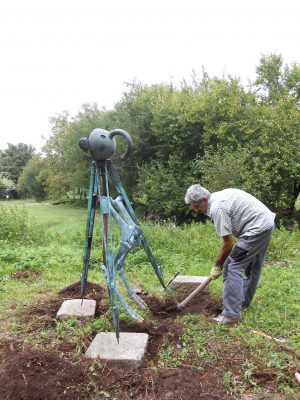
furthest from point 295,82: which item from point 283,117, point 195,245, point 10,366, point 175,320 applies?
point 10,366

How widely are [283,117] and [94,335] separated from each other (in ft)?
37.6

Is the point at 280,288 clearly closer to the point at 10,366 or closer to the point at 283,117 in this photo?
the point at 10,366

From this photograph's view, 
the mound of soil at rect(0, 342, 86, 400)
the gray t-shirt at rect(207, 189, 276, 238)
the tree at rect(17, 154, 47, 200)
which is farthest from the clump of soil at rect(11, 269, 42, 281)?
the tree at rect(17, 154, 47, 200)

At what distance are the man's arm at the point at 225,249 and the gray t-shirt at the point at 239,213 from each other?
7cm

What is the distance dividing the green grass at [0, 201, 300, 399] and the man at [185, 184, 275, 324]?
295 millimetres

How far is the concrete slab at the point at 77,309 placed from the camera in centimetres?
433

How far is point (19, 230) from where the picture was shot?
937cm

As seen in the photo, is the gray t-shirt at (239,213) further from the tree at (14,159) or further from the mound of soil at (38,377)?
the tree at (14,159)

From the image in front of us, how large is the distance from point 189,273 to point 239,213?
243 centimetres

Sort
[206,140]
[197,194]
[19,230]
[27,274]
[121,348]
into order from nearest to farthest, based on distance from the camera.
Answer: [121,348], [197,194], [27,274], [19,230], [206,140]

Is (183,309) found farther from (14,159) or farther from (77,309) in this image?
(14,159)

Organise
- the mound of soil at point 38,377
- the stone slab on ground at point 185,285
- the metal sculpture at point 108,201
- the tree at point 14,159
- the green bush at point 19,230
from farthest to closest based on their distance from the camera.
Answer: the tree at point 14,159, the green bush at point 19,230, the stone slab on ground at point 185,285, the metal sculpture at point 108,201, the mound of soil at point 38,377

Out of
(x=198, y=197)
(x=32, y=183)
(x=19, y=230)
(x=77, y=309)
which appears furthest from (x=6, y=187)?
(x=198, y=197)

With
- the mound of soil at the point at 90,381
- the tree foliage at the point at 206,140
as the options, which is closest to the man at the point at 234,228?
the mound of soil at the point at 90,381
